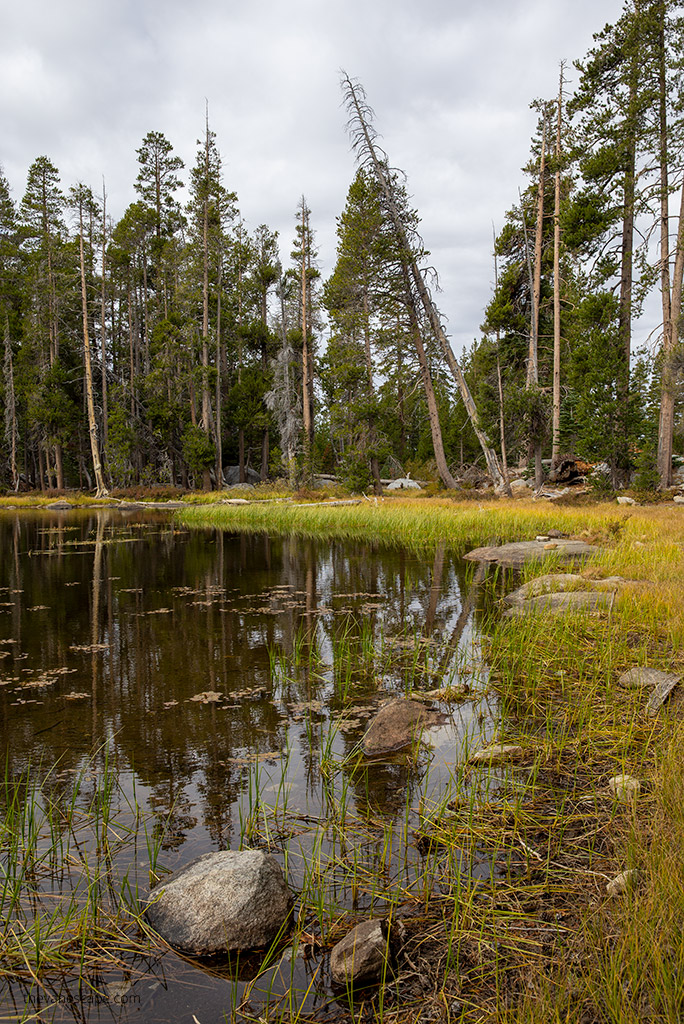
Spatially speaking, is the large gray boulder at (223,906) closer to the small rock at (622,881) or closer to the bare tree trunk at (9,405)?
the small rock at (622,881)

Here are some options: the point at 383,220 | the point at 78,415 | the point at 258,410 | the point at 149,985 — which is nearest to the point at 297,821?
the point at 149,985

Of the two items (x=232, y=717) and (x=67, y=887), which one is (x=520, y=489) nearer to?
(x=232, y=717)

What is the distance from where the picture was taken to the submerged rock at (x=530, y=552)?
970 centimetres

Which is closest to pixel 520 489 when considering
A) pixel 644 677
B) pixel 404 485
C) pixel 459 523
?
pixel 404 485

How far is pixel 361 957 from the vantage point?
81.3 inches

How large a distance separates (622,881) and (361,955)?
3.32 ft

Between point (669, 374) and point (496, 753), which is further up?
point (669, 374)

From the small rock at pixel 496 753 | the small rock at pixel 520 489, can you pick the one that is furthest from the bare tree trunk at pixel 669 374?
the small rock at pixel 496 753

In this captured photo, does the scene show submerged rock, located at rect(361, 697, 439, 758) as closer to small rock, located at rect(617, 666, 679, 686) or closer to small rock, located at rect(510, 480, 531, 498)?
small rock, located at rect(617, 666, 679, 686)

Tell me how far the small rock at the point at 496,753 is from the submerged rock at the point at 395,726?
458 millimetres

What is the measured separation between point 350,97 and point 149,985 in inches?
1040

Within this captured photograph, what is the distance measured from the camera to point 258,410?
3784cm

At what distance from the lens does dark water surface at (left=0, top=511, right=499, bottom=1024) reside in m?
2.24

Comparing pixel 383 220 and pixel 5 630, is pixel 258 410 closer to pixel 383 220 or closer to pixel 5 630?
pixel 383 220
